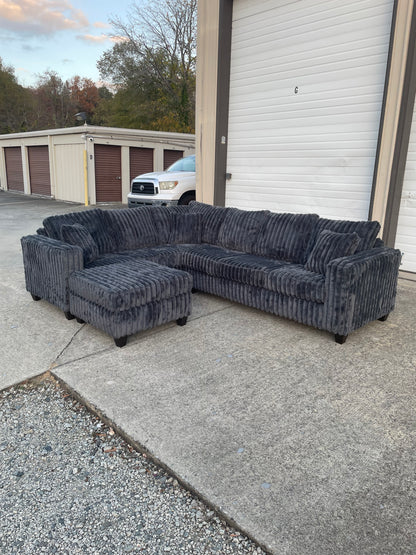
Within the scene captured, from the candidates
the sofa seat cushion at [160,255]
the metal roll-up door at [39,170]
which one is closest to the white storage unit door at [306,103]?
the sofa seat cushion at [160,255]

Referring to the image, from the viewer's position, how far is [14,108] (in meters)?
29.0

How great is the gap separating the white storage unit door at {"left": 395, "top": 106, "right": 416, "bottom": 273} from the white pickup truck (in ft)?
15.3

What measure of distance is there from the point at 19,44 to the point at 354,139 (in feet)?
100

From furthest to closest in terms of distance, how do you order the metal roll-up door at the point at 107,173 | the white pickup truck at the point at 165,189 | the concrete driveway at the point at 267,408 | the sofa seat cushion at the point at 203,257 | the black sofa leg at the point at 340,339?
the metal roll-up door at the point at 107,173, the white pickup truck at the point at 165,189, the sofa seat cushion at the point at 203,257, the black sofa leg at the point at 340,339, the concrete driveway at the point at 267,408

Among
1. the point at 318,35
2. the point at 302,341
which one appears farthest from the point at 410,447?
the point at 318,35

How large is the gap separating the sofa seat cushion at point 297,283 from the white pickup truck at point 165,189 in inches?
207

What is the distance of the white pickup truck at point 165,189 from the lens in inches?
336

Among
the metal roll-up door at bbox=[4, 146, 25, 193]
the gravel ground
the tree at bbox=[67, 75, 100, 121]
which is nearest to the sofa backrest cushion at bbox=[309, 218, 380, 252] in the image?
the gravel ground

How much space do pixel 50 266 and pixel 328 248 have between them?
2.46m

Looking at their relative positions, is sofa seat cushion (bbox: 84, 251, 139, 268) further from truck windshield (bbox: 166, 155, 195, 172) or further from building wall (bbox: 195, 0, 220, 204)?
truck windshield (bbox: 166, 155, 195, 172)

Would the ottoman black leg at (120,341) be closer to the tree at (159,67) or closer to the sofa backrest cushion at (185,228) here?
the sofa backrest cushion at (185,228)

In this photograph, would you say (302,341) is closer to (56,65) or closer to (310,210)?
(310,210)

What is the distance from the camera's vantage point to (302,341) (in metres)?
3.30

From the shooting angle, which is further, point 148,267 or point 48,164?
point 48,164
